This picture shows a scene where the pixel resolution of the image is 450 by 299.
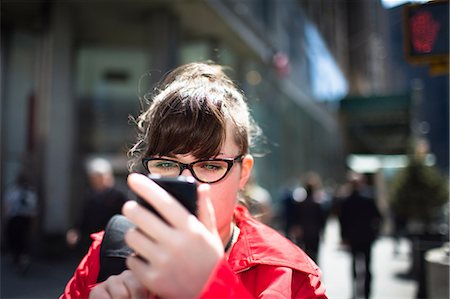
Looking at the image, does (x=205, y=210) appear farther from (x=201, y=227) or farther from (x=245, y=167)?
(x=245, y=167)

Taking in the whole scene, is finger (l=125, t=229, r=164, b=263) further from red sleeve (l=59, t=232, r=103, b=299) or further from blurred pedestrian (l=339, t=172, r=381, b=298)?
blurred pedestrian (l=339, t=172, r=381, b=298)

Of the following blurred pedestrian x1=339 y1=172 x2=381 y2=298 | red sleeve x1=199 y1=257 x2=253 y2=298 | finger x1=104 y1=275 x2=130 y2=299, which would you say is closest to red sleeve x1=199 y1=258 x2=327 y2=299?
red sleeve x1=199 y1=257 x2=253 y2=298

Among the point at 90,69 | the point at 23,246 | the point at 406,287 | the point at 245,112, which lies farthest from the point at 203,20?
the point at 245,112

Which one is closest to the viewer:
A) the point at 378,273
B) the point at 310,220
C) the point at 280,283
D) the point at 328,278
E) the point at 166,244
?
the point at 166,244

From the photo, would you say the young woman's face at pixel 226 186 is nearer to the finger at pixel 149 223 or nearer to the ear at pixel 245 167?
the ear at pixel 245 167

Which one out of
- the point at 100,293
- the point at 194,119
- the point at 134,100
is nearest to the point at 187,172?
the point at 194,119

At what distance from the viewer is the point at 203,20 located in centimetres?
1025

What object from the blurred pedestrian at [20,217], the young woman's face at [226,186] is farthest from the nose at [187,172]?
the blurred pedestrian at [20,217]

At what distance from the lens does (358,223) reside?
6.39m

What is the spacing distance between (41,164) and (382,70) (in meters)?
30.0

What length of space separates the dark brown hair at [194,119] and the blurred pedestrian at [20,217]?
7.31m

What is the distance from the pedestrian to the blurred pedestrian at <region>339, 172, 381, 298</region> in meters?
5.32

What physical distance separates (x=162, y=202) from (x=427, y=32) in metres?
2.95

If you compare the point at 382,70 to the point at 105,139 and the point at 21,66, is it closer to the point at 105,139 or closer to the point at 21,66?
the point at 105,139
